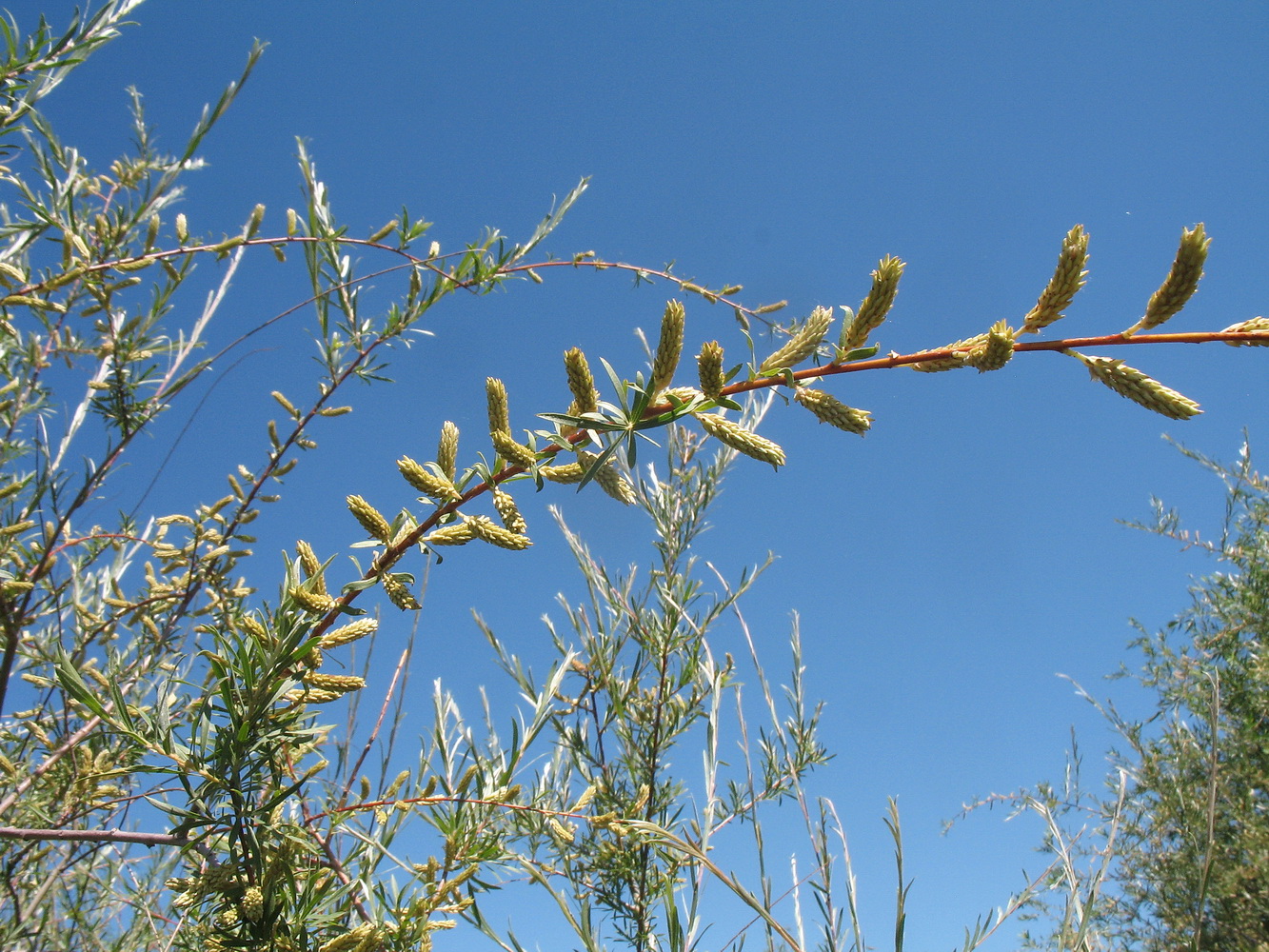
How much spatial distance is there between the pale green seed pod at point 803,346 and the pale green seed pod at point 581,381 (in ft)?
0.62

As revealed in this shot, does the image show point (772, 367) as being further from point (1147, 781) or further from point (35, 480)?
point (1147, 781)

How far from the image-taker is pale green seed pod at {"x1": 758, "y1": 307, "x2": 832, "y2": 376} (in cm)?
76

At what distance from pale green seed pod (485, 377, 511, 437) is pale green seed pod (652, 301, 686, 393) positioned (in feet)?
0.69

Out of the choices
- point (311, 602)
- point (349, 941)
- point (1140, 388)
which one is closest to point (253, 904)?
point (349, 941)

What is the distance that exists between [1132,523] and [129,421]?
526 cm

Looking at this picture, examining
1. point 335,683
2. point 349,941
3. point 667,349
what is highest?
point 667,349

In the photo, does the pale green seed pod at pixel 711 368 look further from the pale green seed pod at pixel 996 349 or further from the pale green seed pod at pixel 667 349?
the pale green seed pod at pixel 996 349

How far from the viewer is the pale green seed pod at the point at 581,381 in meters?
0.79

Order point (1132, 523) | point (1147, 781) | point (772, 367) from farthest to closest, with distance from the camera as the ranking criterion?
point (1132, 523) → point (1147, 781) → point (772, 367)

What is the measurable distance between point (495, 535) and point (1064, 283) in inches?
26.3

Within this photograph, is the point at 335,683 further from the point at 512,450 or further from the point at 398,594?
the point at 512,450

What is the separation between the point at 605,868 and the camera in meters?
2.30

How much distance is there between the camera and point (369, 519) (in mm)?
853

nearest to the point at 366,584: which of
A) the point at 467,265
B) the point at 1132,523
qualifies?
the point at 467,265
